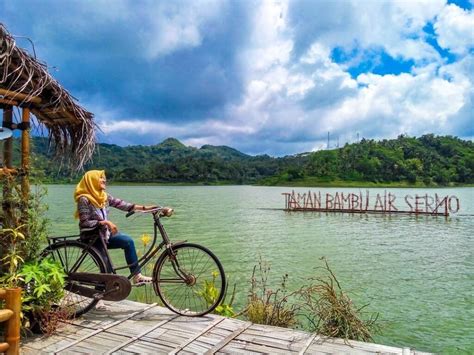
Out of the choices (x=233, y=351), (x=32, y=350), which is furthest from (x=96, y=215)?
(x=233, y=351)

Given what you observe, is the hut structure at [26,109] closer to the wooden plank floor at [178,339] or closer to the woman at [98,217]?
the woman at [98,217]

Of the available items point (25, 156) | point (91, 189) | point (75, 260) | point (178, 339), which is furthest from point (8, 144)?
point (178, 339)

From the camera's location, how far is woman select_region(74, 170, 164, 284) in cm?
454

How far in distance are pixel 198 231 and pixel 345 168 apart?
80116mm

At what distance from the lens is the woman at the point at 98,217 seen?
4.54 metres

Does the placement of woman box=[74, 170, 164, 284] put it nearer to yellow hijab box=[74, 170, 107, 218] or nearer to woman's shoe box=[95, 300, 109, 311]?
yellow hijab box=[74, 170, 107, 218]

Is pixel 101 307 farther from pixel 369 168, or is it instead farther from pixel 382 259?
pixel 369 168

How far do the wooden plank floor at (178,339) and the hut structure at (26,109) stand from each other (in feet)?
4.05

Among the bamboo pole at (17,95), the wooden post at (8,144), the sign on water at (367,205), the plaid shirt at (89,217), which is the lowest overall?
the sign on water at (367,205)

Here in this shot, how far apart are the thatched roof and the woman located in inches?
16.7

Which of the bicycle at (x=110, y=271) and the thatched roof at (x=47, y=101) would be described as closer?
the thatched roof at (x=47, y=101)

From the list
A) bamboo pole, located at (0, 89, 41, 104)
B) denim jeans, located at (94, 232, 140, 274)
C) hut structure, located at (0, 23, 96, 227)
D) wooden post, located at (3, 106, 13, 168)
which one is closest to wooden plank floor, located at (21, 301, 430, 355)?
denim jeans, located at (94, 232, 140, 274)

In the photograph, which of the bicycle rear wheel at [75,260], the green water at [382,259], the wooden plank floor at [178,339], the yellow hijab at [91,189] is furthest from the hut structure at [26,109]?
the green water at [382,259]

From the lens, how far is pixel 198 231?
21562mm
